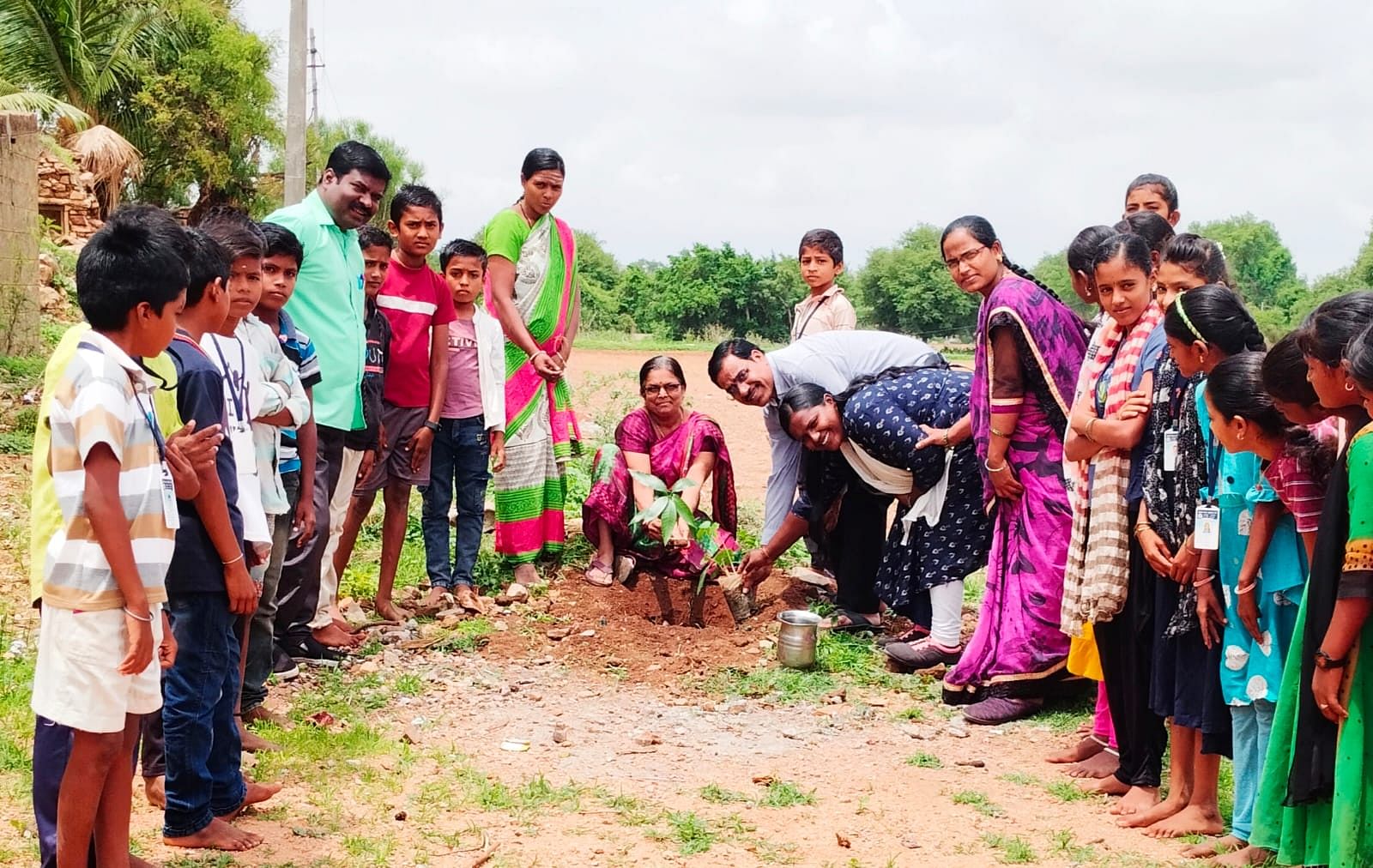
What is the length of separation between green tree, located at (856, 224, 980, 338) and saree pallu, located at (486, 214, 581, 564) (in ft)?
123

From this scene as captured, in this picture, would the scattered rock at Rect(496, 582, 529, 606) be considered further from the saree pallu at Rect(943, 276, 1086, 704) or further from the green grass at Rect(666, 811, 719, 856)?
the green grass at Rect(666, 811, 719, 856)

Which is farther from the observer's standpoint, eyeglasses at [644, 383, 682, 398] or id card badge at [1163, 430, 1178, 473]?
eyeglasses at [644, 383, 682, 398]

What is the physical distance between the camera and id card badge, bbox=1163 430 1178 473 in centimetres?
365

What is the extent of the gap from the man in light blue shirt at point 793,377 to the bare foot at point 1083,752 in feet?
5.45

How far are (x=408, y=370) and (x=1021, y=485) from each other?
2.79m

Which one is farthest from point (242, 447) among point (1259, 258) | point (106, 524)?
point (1259, 258)

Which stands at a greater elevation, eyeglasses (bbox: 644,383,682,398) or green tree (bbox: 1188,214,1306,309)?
green tree (bbox: 1188,214,1306,309)

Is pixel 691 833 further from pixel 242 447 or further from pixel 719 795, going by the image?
pixel 242 447

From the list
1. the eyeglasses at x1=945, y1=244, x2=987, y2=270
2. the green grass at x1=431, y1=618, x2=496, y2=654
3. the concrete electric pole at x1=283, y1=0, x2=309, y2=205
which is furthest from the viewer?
the concrete electric pole at x1=283, y1=0, x2=309, y2=205

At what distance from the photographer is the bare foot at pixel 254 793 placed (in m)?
3.55

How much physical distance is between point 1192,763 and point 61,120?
23.0 m

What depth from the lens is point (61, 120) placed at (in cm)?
2194

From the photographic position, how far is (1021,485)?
4.86m

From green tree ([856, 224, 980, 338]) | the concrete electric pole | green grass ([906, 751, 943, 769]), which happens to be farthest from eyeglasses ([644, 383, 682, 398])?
green tree ([856, 224, 980, 338])
